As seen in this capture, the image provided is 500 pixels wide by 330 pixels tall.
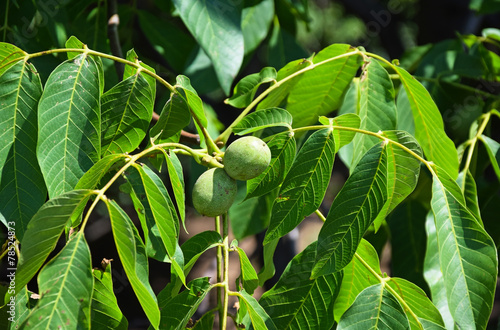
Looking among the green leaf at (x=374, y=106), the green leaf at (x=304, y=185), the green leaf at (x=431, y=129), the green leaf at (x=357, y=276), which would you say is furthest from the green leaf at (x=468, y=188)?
the green leaf at (x=304, y=185)

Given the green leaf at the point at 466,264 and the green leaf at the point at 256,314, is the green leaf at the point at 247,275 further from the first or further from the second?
the green leaf at the point at 466,264

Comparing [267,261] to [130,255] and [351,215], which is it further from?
[130,255]

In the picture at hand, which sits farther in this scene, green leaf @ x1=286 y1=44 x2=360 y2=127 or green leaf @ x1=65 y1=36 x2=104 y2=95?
green leaf @ x1=286 y1=44 x2=360 y2=127

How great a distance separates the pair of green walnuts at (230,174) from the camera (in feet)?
3.09

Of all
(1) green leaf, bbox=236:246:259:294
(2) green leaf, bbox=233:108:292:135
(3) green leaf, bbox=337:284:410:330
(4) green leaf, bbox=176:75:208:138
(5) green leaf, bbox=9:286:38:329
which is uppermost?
(4) green leaf, bbox=176:75:208:138

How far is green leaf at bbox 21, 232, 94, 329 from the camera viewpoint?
0.72 m

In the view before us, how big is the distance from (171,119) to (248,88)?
0.28 meters

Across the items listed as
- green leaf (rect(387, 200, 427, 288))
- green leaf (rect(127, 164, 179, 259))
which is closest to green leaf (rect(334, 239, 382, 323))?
green leaf (rect(127, 164, 179, 259))

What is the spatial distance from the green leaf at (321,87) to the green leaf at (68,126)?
0.51 m

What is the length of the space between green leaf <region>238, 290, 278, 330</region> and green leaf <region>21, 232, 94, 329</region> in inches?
10.4

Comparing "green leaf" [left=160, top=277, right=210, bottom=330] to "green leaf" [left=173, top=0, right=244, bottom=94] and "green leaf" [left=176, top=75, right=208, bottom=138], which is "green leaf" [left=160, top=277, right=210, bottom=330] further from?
"green leaf" [left=173, top=0, right=244, bottom=94]

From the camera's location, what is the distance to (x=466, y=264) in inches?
37.2

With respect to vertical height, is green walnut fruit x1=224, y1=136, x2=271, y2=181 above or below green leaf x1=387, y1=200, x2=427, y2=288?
above

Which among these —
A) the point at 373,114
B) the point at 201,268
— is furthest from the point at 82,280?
the point at 201,268
